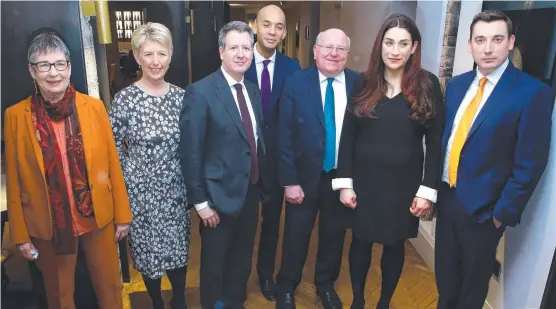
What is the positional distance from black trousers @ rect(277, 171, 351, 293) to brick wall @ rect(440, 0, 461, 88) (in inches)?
52.3

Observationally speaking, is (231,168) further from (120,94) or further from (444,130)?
(444,130)

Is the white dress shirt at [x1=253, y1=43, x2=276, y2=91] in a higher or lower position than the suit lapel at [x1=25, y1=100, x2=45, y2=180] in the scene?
higher

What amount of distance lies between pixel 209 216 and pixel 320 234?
2.41 feet

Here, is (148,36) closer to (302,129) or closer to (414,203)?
(302,129)

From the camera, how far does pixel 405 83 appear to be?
2037 millimetres

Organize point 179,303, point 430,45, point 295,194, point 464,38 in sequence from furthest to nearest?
point 430,45 < point 464,38 < point 179,303 < point 295,194

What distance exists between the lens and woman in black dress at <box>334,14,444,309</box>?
2.02 metres

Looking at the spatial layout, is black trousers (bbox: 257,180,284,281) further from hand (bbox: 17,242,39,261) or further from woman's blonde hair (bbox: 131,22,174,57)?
hand (bbox: 17,242,39,261)

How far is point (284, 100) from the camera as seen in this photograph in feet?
7.72

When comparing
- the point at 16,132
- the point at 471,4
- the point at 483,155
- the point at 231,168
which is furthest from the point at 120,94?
the point at 471,4

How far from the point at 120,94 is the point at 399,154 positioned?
1.41 meters

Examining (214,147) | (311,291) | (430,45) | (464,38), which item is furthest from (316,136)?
(430,45)

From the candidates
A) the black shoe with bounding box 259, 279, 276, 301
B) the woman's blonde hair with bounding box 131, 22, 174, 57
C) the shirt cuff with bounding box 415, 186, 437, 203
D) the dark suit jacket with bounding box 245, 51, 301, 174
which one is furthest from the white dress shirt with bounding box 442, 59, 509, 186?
the woman's blonde hair with bounding box 131, 22, 174, 57

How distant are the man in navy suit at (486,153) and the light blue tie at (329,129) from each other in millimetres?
582
